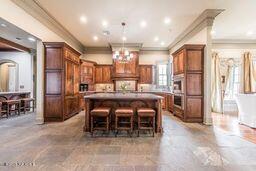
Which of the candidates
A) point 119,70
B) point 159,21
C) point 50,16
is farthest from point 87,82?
point 159,21

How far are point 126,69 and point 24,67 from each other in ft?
17.1

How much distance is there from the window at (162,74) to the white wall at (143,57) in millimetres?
522

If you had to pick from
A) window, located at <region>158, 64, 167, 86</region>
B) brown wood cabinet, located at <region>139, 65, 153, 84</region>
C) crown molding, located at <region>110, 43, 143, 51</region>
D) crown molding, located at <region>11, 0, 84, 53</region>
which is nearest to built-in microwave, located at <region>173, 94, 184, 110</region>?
window, located at <region>158, 64, 167, 86</region>

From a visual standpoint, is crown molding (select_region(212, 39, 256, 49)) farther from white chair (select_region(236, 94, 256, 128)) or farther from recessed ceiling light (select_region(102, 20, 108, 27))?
recessed ceiling light (select_region(102, 20, 108, 27))

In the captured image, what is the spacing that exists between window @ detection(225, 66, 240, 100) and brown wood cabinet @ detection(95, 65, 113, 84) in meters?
6.02

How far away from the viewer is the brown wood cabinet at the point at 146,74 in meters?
9.77

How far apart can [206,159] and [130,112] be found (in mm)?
1907

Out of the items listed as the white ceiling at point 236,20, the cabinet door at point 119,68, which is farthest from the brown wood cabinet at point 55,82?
the white ceiling at point 236,20

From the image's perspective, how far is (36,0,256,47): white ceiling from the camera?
4.87m

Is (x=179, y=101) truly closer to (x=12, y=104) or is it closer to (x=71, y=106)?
(x=71, y=106)

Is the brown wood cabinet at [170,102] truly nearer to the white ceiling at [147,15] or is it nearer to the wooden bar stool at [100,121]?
the white ceiling at [147,15]

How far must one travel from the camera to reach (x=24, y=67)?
29.4 feet

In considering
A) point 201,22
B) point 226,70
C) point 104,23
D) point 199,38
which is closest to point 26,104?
point 104,23

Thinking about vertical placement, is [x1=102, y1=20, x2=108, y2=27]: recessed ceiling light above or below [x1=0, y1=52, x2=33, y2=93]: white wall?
above
